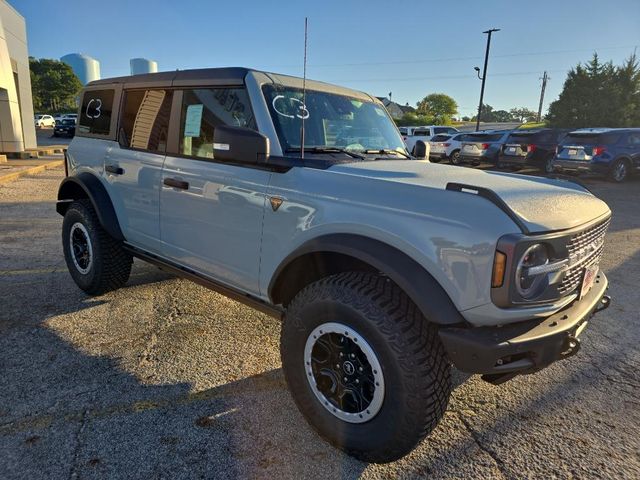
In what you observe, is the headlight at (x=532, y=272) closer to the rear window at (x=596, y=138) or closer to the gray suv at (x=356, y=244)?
the gray suv at (x=356, y=244)

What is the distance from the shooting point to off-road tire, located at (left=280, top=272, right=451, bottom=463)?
200 centimetres

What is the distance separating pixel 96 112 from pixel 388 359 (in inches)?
146

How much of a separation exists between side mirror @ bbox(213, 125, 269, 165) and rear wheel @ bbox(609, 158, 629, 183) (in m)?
14.6

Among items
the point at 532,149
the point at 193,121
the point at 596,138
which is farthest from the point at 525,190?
the point at 532,149

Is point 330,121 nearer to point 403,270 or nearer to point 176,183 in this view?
point 176,183

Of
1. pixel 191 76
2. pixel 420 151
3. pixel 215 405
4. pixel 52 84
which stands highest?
pixel 52 84

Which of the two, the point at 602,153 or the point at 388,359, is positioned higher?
the point at 602,153

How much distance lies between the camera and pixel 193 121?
320 cm

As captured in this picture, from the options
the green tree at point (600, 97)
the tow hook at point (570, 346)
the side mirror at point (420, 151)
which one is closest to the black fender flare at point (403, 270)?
the tow hook at point (570, 346)

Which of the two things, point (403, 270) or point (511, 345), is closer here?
point (511, 345)

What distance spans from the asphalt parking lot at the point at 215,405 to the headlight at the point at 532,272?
958 millimetres

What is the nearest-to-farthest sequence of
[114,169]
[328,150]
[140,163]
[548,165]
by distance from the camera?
1. [328,150]
2. [140,163]
3. [114,169]
4. [548,165]

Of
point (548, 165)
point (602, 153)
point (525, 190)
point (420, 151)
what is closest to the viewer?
point (525, 190)

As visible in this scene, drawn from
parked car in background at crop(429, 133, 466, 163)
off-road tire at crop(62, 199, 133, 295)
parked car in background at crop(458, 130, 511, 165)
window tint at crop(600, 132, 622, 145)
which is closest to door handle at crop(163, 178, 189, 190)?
off-road tire at crop(62, 199, 133, 295)
